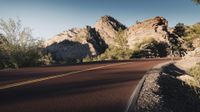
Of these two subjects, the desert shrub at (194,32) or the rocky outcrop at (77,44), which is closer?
the desert shrub at (194,32)

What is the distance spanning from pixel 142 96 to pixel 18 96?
2.96 metres

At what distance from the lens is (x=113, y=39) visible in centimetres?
8456

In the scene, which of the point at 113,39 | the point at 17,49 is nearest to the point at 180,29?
the point at 113,39

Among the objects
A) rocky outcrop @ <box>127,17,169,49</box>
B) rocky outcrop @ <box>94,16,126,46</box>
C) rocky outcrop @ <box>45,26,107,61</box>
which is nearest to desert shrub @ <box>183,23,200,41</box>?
rocky outcrop @ <box>127,17,169,49</box>

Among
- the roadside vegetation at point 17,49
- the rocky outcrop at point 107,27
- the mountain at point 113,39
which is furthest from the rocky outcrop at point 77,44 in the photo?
the roadside vegetation at point 17,49

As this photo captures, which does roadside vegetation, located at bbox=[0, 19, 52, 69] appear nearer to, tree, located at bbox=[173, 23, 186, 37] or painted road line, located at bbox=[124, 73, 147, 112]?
painted road line, located at bbox=[124, 73, 147, 112]

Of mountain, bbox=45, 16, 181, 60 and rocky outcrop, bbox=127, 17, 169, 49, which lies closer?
mountain, bbox=45, 16, 181, 60

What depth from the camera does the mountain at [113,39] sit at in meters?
71.5

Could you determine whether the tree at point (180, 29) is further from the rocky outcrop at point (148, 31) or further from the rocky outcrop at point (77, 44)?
the rocky outcrop at point (77, 44)

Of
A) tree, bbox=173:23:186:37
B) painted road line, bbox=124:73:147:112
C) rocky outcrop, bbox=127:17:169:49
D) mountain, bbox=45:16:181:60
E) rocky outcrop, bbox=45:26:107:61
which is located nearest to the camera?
painted road line, bbox=124:73:147:112

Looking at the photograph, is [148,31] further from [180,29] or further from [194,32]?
[194,32]

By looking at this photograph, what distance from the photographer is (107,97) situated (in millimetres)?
7121

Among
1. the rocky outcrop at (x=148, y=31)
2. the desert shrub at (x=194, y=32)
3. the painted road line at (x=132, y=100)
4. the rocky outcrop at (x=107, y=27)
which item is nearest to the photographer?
the painted road line at (x=132, y=100)

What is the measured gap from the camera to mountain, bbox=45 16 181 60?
71500 millimetres
